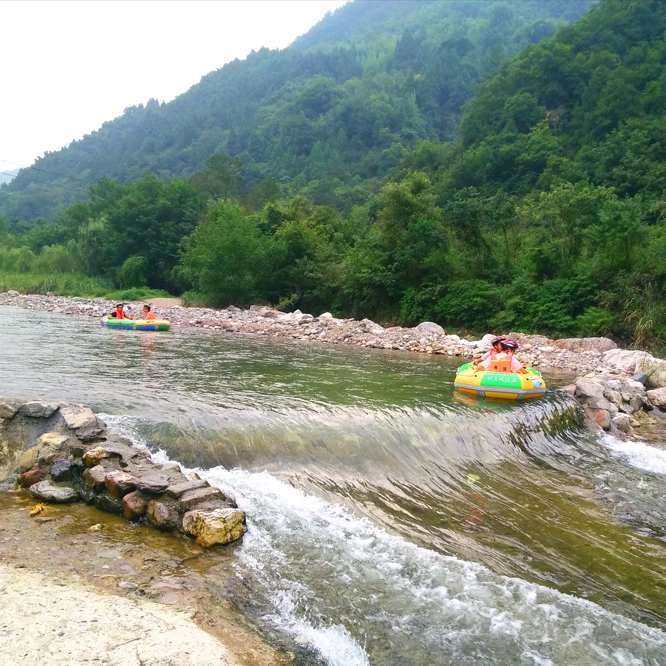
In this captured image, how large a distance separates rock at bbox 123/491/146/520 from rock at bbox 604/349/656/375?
14.3m

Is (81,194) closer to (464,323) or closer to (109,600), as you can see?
(464,323)

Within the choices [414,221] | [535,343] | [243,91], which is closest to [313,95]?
[243,91]

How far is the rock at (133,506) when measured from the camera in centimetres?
592

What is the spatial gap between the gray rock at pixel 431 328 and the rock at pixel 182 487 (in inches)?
682

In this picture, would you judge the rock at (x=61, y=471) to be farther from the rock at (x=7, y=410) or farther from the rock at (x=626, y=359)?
the rock at (x=626, y=359)

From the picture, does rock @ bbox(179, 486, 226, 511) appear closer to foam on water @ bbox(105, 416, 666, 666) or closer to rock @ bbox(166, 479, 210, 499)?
rock @ bbox(166, 479, 210, 499)

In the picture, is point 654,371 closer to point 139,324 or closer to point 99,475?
point 99,475

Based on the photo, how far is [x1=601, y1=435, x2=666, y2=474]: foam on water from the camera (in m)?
8.91

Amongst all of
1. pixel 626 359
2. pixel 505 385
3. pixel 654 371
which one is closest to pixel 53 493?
pixel 505 385

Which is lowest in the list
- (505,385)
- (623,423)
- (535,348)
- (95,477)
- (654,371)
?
(535,348)

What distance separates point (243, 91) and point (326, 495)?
15543 cm

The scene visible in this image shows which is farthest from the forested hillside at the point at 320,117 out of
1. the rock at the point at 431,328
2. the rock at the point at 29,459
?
the rock at the point at 29,459

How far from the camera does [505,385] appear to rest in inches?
447

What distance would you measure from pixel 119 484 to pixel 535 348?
16.3 metres
